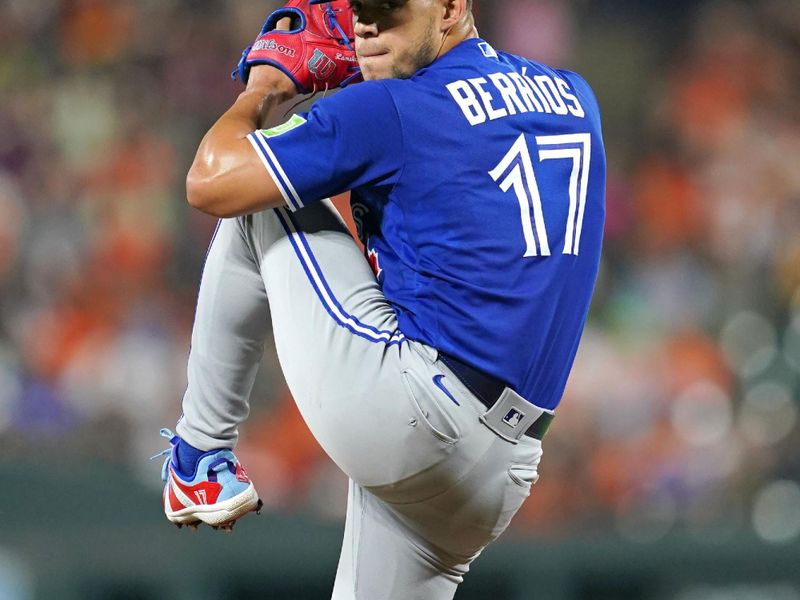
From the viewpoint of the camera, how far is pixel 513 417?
2086 millimetres

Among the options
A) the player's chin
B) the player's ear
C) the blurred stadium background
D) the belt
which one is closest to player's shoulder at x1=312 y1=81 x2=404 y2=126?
the player's chin

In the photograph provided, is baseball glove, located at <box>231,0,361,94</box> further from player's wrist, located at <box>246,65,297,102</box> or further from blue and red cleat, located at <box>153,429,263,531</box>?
blue and red cleat, located at <box>153,429,263,531</box>

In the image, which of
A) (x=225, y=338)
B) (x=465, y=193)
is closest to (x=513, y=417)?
(x=465, y=193)

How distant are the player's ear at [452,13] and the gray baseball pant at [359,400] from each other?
376 mm

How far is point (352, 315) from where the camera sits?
2045 millimetres

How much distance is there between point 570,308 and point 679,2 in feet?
17.4

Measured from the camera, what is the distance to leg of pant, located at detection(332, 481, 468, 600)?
218cm

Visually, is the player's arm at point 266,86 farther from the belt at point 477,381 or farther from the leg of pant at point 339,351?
the belt at point 477,381

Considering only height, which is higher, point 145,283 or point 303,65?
point 303,65

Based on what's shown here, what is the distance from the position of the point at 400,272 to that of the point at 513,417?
1.02 feet

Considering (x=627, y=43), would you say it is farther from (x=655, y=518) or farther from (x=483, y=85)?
(x=483, y=85)

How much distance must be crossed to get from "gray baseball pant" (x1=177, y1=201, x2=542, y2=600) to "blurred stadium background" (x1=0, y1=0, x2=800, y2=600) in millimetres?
1941

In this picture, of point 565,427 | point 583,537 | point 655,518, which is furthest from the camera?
point 565,427

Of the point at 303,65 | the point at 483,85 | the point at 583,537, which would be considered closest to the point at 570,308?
the point at 483,85
